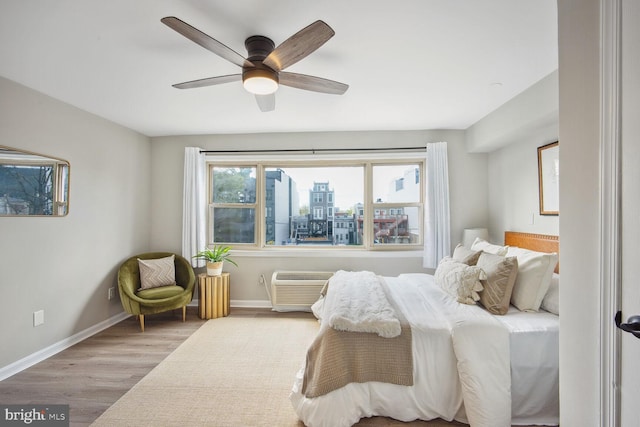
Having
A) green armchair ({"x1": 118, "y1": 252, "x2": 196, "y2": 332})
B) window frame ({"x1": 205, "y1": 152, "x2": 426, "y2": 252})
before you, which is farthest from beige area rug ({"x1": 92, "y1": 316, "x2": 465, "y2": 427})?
window frame ({"x1": 205, "y1": 152, "x2": 426, "y2": 252})

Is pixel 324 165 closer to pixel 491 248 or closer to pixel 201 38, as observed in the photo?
pixel 491 248

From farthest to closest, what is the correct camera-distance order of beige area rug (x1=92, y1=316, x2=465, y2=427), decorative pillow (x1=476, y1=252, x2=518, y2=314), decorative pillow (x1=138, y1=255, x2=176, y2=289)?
decorative pillow (x1=138, y1=255, x2=176, y2=289), decorative pillow (x1=476, y1=252, x2=518, y2=314), beige area rug (x1=92, y1=316, x2=465, y2=427)

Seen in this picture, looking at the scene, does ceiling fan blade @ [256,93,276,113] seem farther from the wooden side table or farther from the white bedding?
the wooden side table

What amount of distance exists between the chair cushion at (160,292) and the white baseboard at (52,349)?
1.77 feet

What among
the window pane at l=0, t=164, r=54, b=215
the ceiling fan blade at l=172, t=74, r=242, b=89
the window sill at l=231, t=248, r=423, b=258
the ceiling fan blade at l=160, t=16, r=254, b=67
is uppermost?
the ceiling fan blade at l=160, t=16, r=254, b=67

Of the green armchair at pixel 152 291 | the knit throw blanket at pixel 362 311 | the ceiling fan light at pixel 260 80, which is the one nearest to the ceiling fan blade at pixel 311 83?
the ceiling fan light at pixel 260 80

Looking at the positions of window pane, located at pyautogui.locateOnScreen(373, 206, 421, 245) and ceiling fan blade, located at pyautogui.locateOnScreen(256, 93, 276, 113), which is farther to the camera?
window pane, located at pyautogui.locateOnScreen(373, 206, 421, 245)

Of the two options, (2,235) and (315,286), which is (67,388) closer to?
(2,235)

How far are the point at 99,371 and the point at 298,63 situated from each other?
305 cm

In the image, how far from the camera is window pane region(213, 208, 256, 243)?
163 inches

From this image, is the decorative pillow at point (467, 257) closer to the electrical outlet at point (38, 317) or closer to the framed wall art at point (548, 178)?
the framed wall art at point (548, 178)

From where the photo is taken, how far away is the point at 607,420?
817mm

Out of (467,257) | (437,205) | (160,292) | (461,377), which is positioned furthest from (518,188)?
(160,292)

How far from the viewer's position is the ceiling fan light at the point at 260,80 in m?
1.81
